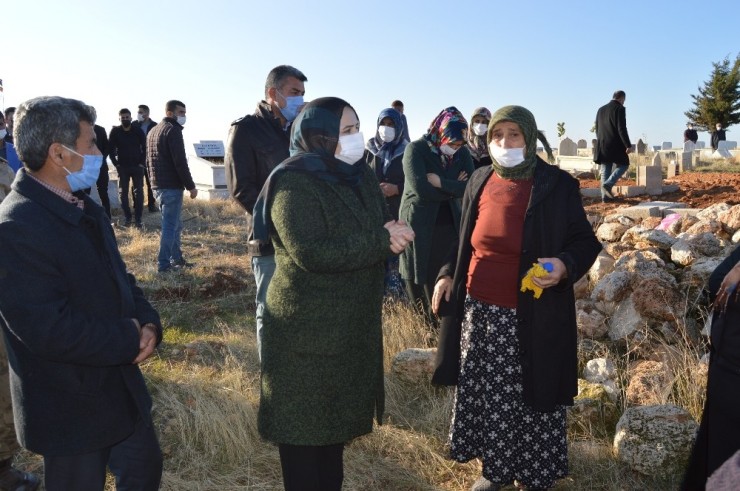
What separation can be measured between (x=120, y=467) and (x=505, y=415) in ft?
5.21

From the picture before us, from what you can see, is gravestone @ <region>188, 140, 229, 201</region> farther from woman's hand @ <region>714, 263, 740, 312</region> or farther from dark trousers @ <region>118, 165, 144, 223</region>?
woman's hand @ <region>714, 263, 740, 312</region>

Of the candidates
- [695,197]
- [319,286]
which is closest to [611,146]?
[695,197]

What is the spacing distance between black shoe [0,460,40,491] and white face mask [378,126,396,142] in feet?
11.5

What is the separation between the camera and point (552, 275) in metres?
2.50

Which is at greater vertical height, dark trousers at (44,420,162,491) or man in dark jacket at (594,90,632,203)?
man in dark jacket at (594,90,632,203)

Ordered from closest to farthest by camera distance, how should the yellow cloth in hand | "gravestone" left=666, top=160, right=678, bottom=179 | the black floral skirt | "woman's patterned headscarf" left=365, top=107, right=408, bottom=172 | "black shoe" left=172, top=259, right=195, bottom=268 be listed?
1. the yellow cloth in hand
2. the black floral skirt
3. "woman's patterned headscarf" left=365, top=107, right=408, bottom=172
4. "black shoe" left=172, top=259, right=195, bottom=268
5. "gravestone" left=666, top=160, right=678, bottom=179

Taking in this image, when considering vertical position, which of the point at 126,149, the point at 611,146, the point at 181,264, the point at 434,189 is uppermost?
the point at 126,149

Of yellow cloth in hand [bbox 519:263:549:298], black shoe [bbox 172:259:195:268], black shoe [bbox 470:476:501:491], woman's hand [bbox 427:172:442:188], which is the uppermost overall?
woman's hand [bbox 427:172:442:188]

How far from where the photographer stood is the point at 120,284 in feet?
7.26

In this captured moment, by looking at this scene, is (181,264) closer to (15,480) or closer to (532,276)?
(15,480)

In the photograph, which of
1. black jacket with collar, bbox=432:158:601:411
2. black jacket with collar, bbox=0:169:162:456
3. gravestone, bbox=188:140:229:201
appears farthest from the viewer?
gravestone, bbox=188:140:229:201

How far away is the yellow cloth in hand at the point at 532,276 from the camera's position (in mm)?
2482

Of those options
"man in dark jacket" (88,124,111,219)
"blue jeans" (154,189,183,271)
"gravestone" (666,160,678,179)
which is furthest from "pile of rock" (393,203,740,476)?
"gravestone" (666,160,678,179)

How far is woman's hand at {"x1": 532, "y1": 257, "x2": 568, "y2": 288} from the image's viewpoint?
98.4 inches
